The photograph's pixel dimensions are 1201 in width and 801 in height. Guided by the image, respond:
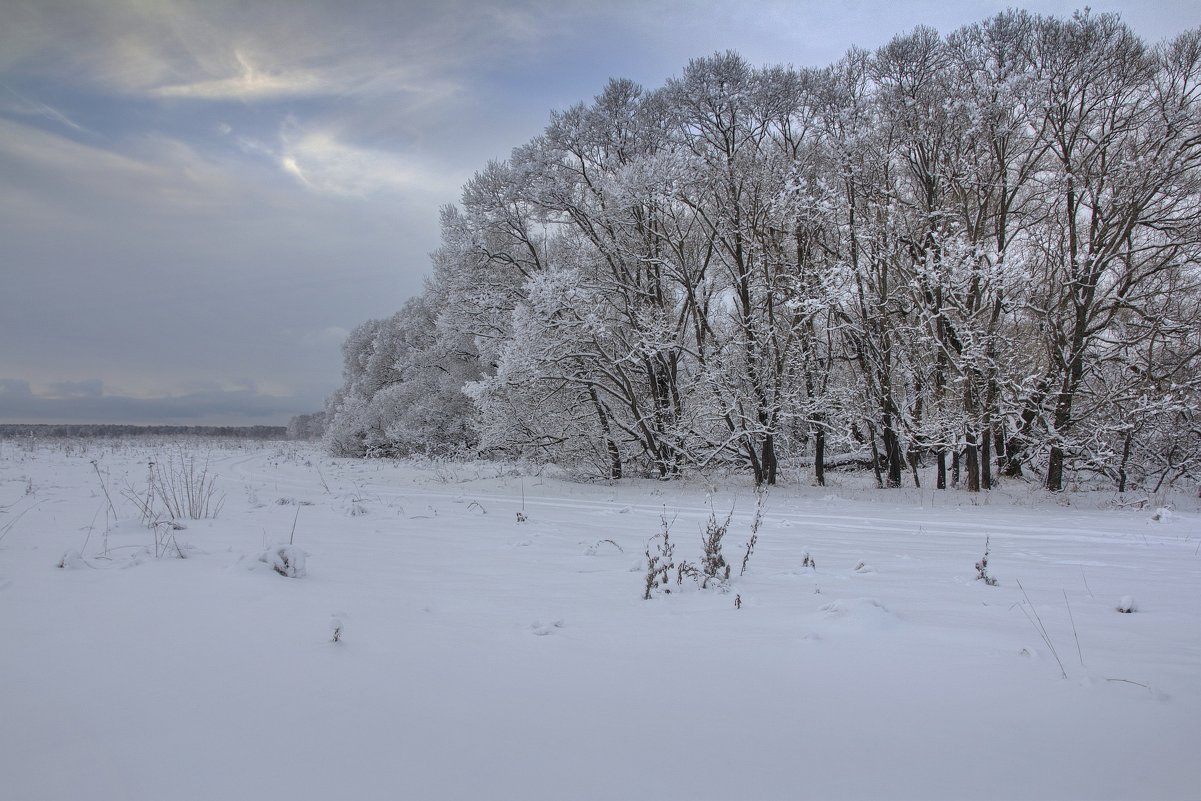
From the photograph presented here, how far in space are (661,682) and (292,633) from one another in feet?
4.98

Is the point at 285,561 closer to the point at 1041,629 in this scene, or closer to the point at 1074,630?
the point at 1041,629

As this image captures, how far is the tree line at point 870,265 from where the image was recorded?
39.8ft

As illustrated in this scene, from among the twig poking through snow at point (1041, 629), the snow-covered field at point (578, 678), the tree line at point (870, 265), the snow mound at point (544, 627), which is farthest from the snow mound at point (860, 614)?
the tree line at point (870, 265)

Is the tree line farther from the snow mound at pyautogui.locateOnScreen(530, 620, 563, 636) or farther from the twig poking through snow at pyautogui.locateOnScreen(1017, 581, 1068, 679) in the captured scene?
the snow mound at pyautogui.locateOnScreen(530, 620, 563, 636)

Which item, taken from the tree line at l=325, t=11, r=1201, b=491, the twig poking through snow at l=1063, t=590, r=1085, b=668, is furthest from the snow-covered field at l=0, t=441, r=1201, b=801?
the tree line at l=325, t=11, r=1201, b=491

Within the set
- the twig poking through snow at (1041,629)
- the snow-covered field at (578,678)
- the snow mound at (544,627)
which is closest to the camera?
the snow-covered field at (578,678)

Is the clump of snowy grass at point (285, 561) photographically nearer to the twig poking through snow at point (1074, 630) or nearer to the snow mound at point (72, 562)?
the snow mound at point (72, 562)

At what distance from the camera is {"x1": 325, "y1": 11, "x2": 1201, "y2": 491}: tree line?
12.1 m

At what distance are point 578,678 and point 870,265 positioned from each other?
13.7m

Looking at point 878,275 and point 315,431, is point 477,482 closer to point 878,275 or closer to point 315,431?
point 878,275

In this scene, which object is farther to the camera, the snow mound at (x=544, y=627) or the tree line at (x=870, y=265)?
the tree line at (x=870, y=265)

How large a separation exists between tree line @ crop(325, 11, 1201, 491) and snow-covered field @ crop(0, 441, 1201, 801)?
957 cm

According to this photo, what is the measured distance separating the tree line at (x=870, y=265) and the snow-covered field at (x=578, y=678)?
957 cm

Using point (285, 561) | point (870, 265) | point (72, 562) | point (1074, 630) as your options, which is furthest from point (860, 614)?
point (870, 265)
